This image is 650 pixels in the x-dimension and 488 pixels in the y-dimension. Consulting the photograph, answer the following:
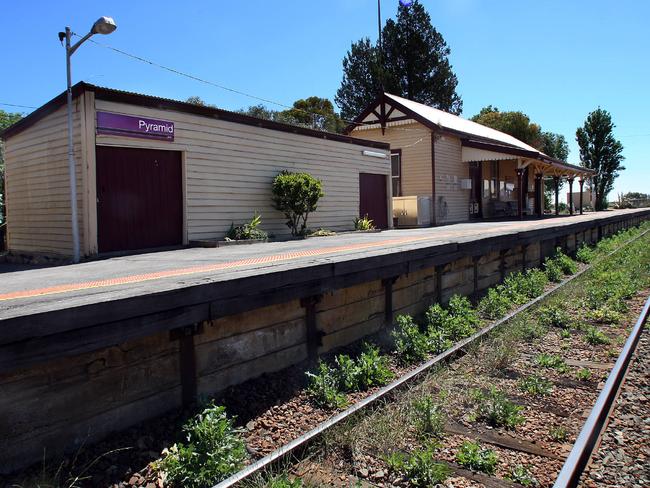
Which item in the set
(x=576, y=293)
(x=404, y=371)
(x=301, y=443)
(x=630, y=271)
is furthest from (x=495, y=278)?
(x=301, y=443)

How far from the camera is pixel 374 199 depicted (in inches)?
672

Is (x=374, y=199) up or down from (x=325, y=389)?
up

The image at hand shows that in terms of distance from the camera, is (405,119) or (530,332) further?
(405,119)

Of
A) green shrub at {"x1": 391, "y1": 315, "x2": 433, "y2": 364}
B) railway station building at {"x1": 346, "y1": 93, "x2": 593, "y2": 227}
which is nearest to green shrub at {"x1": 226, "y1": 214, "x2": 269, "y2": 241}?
green shrub at {"x1": 391, "y1": 315, "x2": 433, "y2": 364}

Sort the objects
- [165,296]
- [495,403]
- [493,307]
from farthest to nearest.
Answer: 1. [493,307]
2. [495,403]
3. [165,296]

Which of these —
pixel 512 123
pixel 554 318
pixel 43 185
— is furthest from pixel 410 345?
pixel 512 123

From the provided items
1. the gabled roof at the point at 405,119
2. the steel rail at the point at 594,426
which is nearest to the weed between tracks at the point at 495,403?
the steel rail at the point at 594,426

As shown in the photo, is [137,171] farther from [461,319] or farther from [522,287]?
[522,287]

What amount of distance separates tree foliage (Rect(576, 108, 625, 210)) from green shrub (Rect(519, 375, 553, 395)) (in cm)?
4881

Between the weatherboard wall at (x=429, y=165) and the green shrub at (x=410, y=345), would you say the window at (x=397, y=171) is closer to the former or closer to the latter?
the weatherboard wall at (x=429, y=165)

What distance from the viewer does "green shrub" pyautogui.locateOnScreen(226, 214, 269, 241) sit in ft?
37.5

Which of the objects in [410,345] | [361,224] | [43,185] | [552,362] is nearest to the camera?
[552,362]

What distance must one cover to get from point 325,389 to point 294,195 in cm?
816

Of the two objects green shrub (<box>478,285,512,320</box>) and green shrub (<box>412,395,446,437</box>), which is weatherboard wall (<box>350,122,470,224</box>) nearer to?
green shrub (<box>478,285,512,320</box>)
